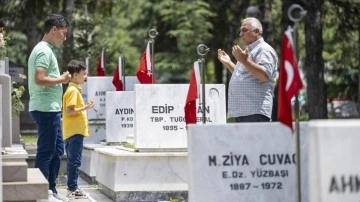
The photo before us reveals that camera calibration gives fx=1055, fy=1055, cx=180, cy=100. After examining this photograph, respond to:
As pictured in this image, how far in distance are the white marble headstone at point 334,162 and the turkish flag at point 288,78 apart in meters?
0.89

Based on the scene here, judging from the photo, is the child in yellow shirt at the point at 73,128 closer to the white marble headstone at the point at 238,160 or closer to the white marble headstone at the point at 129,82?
the white marble headstone at the point at 238,160

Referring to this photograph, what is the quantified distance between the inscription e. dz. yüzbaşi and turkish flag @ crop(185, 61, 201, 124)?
6.56 ft

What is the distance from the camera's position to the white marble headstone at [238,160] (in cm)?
878

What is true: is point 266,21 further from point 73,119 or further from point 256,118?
point 256,118

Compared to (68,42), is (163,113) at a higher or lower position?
lower

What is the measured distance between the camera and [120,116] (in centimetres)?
1534

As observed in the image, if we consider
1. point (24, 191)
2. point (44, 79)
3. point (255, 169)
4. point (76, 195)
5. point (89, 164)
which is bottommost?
point (76, 195)

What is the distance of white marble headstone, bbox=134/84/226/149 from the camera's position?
12.4 metres

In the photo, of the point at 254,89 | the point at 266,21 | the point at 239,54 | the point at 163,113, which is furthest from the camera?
the point at 266,21

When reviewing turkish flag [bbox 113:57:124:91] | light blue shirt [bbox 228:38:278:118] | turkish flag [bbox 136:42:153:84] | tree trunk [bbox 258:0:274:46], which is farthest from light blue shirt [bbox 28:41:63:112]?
tree trunk [bbox 258:0:274:46]

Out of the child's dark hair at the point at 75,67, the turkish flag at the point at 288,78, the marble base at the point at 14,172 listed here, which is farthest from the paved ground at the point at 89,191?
the turkish flag at the point at 288,78

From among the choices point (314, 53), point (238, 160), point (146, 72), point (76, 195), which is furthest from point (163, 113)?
point (314, 53)

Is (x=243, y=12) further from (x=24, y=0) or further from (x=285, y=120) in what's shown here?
(x=285, y=120)

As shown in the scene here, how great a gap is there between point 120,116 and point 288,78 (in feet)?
25.3
